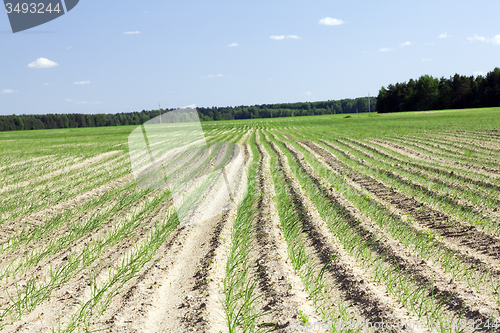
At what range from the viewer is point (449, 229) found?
6.56 metres

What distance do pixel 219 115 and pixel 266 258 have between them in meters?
123

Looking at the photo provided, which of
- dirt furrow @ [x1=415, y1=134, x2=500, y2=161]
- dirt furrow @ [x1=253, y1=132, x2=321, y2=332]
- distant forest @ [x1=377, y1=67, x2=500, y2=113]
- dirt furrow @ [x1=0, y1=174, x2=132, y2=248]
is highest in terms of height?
distant forest @ [x1=377, y1=67, x2=500, y2=113]

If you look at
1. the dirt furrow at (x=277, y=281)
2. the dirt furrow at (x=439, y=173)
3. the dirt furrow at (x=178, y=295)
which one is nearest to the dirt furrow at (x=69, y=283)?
the dirt furrow at (x=178, y=295)

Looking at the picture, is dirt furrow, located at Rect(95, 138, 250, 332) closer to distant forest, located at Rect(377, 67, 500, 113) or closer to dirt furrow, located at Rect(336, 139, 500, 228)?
dirt furrow, located at Rect(336, 139, 500, 228)

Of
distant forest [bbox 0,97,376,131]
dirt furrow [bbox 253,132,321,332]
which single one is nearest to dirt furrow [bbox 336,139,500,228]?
dirt furrow [bbox 253,132,321,332]

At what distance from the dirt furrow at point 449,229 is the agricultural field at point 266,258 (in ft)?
0.09

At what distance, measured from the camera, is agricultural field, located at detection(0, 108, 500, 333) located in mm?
3891

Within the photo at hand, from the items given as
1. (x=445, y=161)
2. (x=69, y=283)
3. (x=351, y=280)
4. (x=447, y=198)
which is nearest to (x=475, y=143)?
(x=445, y=161)

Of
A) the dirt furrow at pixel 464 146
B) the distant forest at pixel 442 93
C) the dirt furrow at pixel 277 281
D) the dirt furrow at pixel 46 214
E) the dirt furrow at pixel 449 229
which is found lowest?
the dirt furrow at pixel 449 229

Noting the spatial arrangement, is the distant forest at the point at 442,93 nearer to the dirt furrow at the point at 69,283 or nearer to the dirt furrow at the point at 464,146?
the dirt furrow at the point at 464,146

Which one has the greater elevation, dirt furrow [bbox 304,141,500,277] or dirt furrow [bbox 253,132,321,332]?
dirt furrow [bbox 253,132,321,332]

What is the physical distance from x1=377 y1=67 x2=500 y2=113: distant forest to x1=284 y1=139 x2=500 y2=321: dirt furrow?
3081 inches

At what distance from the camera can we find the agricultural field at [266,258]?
3891 mm

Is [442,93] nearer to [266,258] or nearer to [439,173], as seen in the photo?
[439,173]
